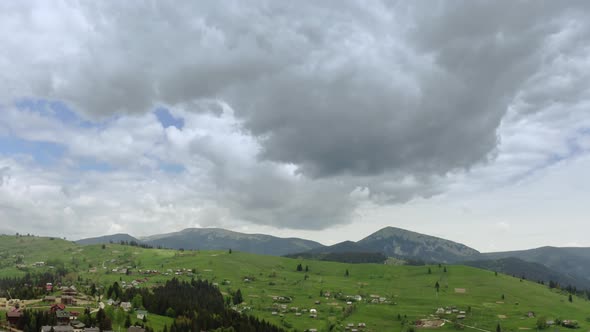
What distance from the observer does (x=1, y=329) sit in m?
154

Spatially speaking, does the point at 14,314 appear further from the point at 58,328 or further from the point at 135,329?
the point at 135,329

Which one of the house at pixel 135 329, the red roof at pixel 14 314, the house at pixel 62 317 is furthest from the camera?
the house at pixel 135 329

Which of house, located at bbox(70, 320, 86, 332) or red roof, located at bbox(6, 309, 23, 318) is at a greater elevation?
red roof, located at bbox(6, 309, 23, 318)

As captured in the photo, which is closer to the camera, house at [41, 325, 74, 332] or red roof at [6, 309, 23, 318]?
house at [41, 325, 74, 332]

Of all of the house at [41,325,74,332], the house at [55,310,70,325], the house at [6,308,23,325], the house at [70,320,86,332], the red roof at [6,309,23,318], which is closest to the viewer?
the house at [41,325,74,332]

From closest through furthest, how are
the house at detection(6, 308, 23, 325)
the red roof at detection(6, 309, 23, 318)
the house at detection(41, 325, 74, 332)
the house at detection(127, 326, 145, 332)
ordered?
the house at detection(41, 325, 74, 332)
the house at detection(6, 308, 23, 325)
the red roof at detection(6, 309, 23, 318)
the house at detection(127, 326, 145, 332)

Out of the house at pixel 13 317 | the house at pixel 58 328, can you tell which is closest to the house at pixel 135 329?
the house at pixel 58 328

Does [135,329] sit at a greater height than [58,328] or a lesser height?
lesser

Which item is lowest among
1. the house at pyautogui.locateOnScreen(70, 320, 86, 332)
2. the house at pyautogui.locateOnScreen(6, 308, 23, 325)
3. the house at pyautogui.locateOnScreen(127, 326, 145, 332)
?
the house at pyautogui.locateOnScreen(127, 326, 145, 332)

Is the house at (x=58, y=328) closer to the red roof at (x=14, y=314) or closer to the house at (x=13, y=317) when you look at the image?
the house at (x=13, y=317)

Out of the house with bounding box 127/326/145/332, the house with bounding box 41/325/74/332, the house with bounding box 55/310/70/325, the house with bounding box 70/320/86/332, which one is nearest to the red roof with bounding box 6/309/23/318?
the house with bounding box 55/310/70/325

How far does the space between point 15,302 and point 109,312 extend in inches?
1661

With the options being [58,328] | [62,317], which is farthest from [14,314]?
[58,328]

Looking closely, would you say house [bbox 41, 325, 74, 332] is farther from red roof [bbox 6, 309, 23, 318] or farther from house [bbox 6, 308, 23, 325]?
red roof [bbox 6, 309, 23, 318]
